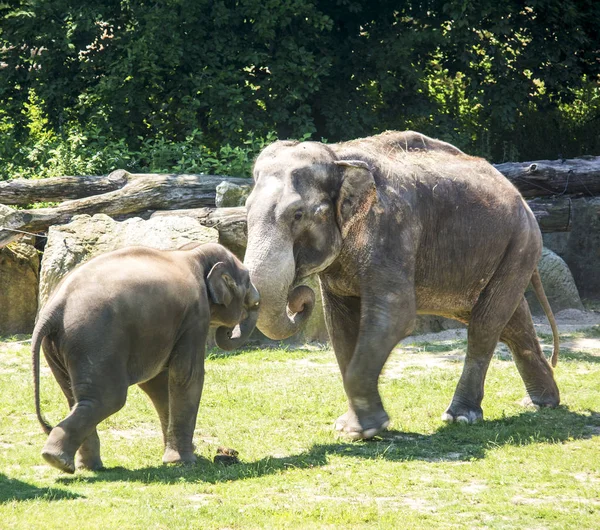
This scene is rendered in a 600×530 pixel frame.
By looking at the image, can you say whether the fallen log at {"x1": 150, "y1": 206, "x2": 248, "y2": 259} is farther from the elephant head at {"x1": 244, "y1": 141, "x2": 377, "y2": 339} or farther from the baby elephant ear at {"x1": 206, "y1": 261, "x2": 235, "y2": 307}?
the baby elephant ear at {"x1": 206, "y1": 261, "x2": 235, "y2": 307}

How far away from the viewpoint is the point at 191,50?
17141mm

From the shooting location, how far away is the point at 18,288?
44.5 ft

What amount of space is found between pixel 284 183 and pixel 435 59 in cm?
1110

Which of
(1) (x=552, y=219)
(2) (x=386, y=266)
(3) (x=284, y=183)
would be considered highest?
(3) (x=284, y=183)

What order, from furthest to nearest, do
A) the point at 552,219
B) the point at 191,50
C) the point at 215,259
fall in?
the point at 191,50 < the point at 552,219 < the point at 215,259

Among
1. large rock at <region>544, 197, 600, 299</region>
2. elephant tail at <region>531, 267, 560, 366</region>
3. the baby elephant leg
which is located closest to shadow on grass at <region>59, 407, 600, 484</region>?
the baby elephant leg

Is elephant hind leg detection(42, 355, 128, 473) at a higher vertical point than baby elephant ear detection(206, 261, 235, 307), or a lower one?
lower

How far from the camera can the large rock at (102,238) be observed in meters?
12.4

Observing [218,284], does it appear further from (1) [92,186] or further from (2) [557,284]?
(2) [557,284]

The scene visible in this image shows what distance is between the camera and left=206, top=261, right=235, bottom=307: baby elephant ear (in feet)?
24.8

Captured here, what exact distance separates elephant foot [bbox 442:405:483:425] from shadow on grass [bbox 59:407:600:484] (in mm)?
95

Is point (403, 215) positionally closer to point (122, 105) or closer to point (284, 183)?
point (284, 183)

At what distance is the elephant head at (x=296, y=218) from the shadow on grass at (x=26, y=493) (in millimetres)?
2060

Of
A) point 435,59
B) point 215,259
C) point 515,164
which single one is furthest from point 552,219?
point 215,259
